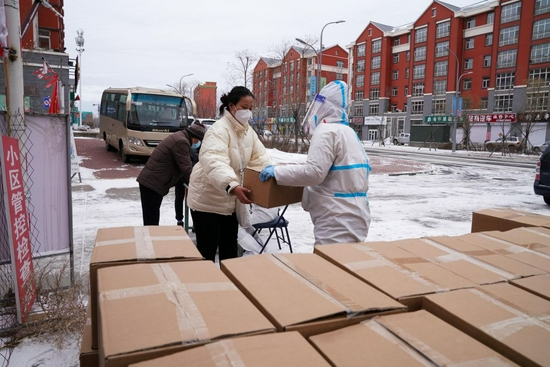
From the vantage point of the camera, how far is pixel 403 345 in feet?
3.96

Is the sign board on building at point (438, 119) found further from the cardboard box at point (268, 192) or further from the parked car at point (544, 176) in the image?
the cardboard box at point (268, 192)

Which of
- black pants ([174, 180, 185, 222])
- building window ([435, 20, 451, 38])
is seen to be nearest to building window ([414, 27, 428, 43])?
building window ([435, 20, 451, 38])

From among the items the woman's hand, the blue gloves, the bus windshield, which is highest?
the bus windshield

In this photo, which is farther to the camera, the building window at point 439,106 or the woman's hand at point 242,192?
the building window at point 439,106

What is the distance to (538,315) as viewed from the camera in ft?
4.60

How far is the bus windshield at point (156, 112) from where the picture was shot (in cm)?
1452

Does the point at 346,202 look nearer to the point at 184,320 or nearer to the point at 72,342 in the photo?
the point at 184,320

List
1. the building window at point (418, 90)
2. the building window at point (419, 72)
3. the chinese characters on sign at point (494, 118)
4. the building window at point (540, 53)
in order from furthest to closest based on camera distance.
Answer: the building window at point (418, 90) < the building window at point (419, 72) < the chinese characters on sign at point (494, 118) < the building window at point (540, 53)

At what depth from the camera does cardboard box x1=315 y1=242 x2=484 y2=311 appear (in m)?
1.57

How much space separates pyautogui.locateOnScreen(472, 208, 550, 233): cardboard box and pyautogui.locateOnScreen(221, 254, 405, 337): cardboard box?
1.90m

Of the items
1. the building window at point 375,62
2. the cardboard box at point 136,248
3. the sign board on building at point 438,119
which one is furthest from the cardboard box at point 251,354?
the building window at point 375,62

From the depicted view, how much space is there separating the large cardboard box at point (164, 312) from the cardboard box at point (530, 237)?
1752mm

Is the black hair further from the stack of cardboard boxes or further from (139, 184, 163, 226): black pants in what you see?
(139, 184, 163, 226): black pants

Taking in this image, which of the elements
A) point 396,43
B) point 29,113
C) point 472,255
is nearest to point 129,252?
point 472,255
